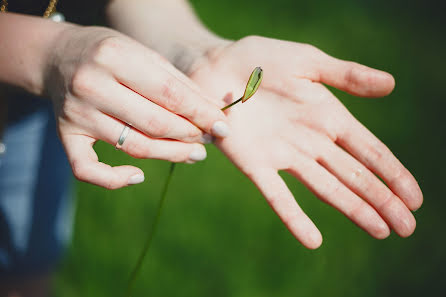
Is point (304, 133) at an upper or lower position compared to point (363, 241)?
upper

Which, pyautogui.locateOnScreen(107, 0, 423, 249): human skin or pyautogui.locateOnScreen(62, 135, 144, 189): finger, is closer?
pyautogui.locateOnScreen(62, 135, 144, 189): finger

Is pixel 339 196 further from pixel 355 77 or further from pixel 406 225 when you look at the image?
pixel 355 77

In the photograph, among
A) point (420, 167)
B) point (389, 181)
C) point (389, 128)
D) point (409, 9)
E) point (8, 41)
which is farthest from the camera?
point (409, 9)

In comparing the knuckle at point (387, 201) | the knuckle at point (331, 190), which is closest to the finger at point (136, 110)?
the knuckle at point (331, 190)

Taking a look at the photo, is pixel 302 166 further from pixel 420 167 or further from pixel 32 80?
pixel 420 167

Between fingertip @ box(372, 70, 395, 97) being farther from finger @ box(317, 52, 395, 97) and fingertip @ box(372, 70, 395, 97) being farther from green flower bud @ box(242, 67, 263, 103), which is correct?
green flower bud @ box(242, 67, 263, 103)

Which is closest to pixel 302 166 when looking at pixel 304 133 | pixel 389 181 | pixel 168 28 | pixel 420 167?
pixel 304 133

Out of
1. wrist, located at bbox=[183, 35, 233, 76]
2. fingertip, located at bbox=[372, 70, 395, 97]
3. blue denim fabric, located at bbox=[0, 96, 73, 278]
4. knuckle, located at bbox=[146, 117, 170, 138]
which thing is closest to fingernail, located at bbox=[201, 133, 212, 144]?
knuckle, located at bbox=[146, 117, 170, 138]
